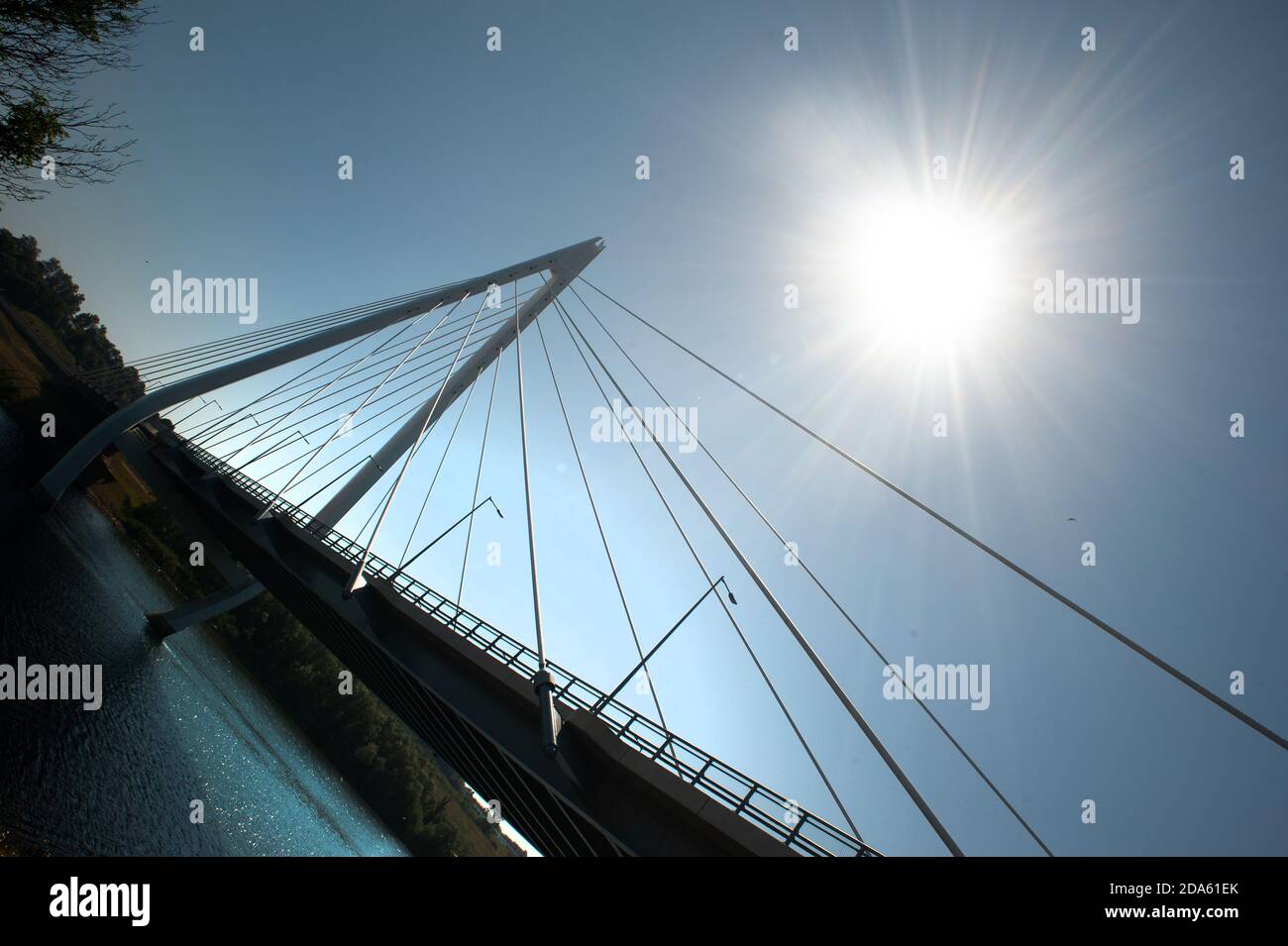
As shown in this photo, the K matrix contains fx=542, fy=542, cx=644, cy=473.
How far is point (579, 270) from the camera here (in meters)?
21.7

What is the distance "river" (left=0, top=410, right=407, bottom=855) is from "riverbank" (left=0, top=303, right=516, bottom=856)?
238 centimetres

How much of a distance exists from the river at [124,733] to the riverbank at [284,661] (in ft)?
7.80

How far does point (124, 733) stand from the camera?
53.0 feet

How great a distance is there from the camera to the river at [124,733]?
488 inches

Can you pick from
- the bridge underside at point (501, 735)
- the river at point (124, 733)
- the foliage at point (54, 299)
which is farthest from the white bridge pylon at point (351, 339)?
the foliage at point (54, 299)

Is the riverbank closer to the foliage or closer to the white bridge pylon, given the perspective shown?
the foliage

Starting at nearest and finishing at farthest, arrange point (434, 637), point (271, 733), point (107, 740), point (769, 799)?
point (769, 799) → point (434, 637) → point (107, 740) → point (271, 733)

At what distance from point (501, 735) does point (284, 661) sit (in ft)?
111

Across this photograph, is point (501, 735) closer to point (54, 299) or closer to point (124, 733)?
point (124, 733)

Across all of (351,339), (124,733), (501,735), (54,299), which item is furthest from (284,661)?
(54,299)

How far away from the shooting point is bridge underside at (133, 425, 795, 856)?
7.35m
